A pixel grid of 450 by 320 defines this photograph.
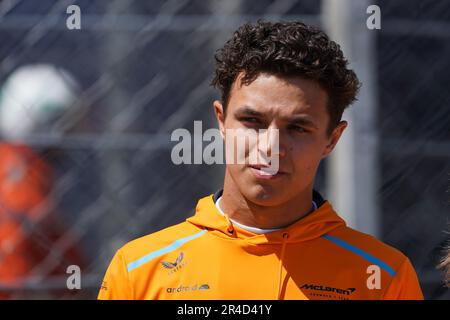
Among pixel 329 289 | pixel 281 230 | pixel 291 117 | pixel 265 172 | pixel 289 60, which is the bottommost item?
pixel 329 289

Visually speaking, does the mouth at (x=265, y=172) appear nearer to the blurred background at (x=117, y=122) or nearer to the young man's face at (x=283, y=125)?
the young man's face at (x=283, y=125)

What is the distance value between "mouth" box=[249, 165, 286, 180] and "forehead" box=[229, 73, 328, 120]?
0.38 feet

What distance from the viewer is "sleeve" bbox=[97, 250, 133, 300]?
1.94 m

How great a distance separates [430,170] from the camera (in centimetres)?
288

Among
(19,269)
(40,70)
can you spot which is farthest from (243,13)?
(19,269)

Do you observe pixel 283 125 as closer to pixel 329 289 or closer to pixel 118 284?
pixel 329 289

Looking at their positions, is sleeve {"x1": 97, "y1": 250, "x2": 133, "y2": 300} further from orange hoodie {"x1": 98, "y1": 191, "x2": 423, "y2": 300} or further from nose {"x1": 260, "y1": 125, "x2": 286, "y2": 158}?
nose {"x1": 260, "y1": 125, "x2": 286, "y2": 158}

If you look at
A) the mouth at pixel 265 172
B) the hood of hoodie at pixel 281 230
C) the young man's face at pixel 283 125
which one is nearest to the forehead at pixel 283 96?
the young man's face at pixel 283 125

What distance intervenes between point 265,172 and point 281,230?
0.51 ft

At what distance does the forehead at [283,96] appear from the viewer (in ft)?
6.35

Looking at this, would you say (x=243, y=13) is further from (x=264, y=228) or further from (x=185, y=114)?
(x=264, y=228)

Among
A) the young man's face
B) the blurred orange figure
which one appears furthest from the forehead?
the blurred orange figure

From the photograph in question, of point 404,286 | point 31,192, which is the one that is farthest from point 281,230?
point 31,192

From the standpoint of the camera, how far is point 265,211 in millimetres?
2010
